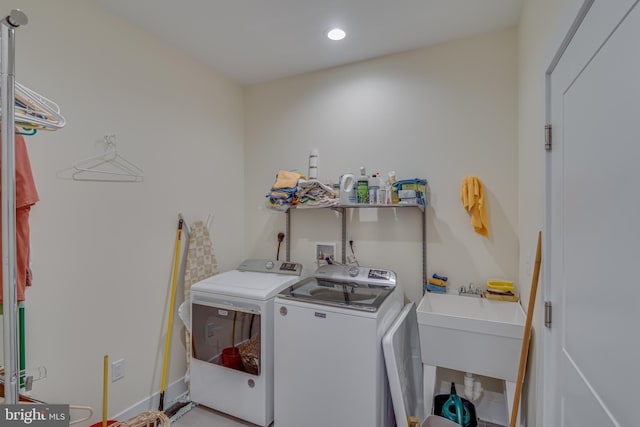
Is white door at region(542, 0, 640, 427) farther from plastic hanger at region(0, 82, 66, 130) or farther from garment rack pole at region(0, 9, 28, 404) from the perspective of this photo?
plastic hanger at region(0, 82, 66, 130)

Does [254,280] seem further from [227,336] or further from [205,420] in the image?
[205,420]

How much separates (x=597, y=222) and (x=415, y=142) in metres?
1.65

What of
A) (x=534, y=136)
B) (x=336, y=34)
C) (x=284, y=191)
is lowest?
(x=284, y=191)

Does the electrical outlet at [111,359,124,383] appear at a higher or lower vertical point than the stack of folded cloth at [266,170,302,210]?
lower

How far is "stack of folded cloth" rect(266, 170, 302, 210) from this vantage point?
8.11ft

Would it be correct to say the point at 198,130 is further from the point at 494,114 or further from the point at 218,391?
the point at 494,114

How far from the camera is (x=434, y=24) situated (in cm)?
210

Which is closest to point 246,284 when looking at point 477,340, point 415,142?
point 477,340

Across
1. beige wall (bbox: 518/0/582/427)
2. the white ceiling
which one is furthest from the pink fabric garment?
beige wall (bbox: 518/0/582/427)

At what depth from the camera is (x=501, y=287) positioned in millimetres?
2061

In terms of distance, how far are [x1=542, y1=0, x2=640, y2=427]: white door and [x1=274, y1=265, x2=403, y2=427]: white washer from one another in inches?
32.7

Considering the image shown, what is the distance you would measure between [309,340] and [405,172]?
1.44 meters

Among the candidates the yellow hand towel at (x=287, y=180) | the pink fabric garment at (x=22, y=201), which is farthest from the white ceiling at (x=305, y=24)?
the pink fabric garment at (x=22, y=201)

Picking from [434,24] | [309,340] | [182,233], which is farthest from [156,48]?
[309,340]
